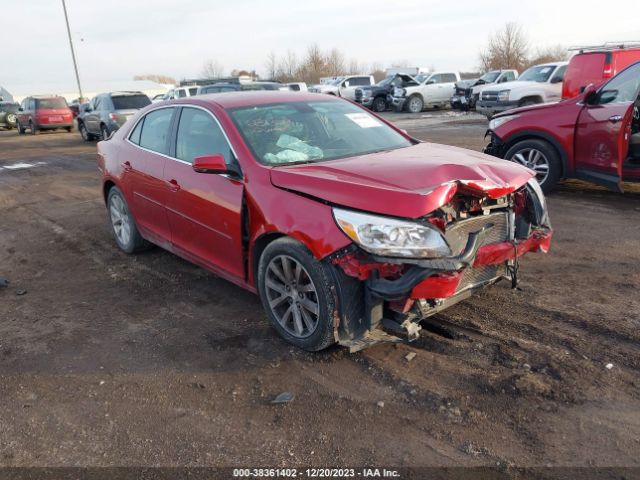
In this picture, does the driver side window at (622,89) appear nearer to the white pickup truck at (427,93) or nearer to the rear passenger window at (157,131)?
the rear passenger window at (157,131)

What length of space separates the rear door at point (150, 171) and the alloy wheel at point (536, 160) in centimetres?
494

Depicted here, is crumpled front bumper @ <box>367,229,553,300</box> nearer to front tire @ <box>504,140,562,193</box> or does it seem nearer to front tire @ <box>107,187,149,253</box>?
front tire @ <box>107,187,149,253</box>

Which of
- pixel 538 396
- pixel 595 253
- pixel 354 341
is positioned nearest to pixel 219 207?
pixel 354 341

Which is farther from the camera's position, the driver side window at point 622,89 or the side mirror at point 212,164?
the driver side window at point 622,89

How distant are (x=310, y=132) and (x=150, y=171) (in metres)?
1.61

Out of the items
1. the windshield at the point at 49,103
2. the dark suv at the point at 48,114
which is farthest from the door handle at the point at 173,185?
the windshield at the point at 49,103

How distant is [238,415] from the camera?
303cm

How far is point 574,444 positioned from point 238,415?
68.9 inches

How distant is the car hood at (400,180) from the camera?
3.12 m

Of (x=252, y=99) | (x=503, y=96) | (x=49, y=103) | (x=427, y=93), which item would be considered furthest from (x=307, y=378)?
(x=427, y=93)

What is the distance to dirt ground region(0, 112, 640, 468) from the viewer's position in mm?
2721

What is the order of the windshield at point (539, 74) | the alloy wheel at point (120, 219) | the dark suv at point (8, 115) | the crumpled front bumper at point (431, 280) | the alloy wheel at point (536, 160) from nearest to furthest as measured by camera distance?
the crumpled front bumper at point (431, 280), the alloy wheel at point (120, 219), the alloy wheel at point (536, 160), the windshield at point (539, 74), the dark suv at point (8, 115)

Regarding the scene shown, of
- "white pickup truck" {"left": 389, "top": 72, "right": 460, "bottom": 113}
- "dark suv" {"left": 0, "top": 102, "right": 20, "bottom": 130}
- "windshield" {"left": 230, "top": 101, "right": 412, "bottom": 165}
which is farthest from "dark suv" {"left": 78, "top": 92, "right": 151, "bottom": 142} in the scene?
"dark suv" {"left": 0, "top": 102, "right": 20, "bottom": 130}

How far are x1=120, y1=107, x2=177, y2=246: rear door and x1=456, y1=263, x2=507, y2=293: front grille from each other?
2659 millimetres
